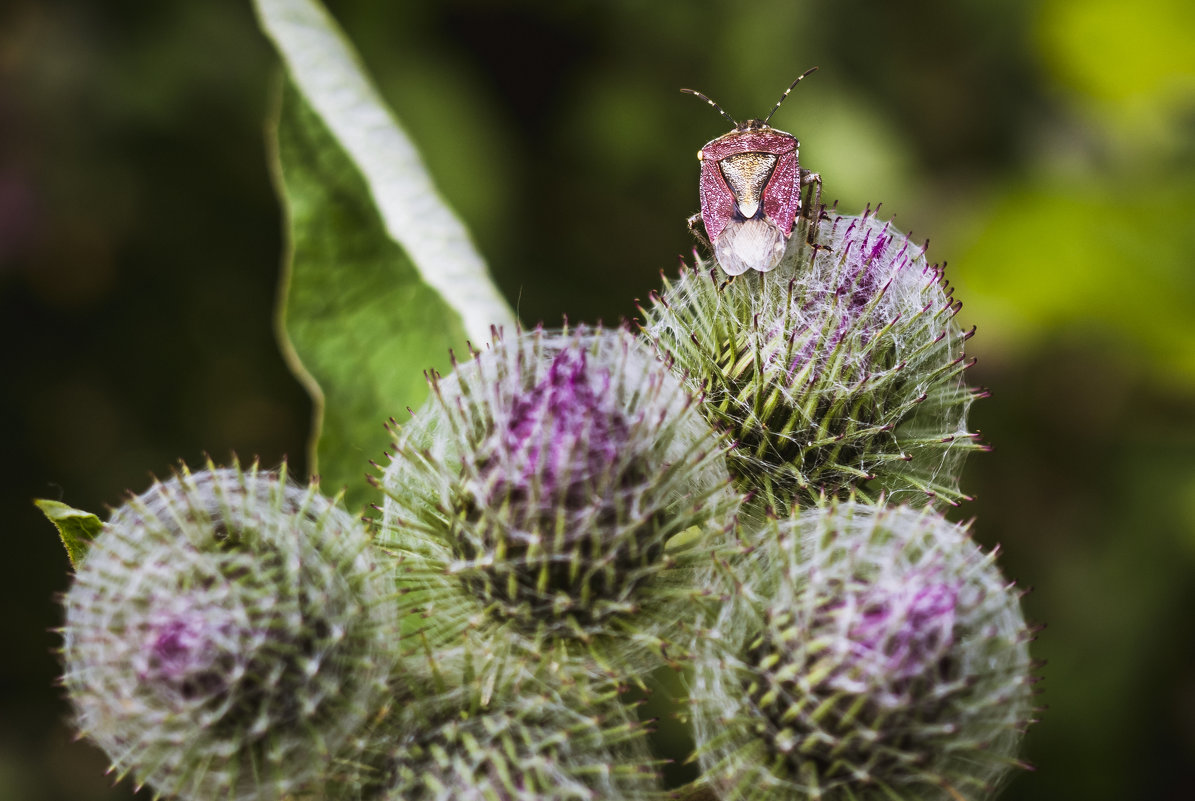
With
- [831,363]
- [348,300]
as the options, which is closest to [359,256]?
[348,300]

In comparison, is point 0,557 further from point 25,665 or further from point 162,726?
→ point 162,726

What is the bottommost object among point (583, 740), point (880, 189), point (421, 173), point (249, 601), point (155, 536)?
point (583, 740)

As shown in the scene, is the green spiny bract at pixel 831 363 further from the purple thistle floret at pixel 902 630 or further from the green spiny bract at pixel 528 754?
the green spiny bract at pixel 528 754

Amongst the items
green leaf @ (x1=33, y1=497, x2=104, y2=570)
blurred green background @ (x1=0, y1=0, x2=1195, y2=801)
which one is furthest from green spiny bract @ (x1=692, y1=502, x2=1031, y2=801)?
blurred green background @ (x1=0, y1=0, x2=1195, y2=801)

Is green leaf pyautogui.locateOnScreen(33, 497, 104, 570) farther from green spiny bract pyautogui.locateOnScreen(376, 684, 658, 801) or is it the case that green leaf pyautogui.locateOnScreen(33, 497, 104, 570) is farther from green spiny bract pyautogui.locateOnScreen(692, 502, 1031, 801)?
green spiny bract pyautogui.locateOnScreen(692, 502, 1031, 801)

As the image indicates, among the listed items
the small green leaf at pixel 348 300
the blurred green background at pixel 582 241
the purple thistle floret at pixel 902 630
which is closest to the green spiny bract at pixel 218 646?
the small green leaf at pixel 348 300

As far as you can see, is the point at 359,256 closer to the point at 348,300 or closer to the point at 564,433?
the point at 348,300

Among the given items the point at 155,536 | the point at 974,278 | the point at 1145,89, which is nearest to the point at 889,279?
the point at 155,536
